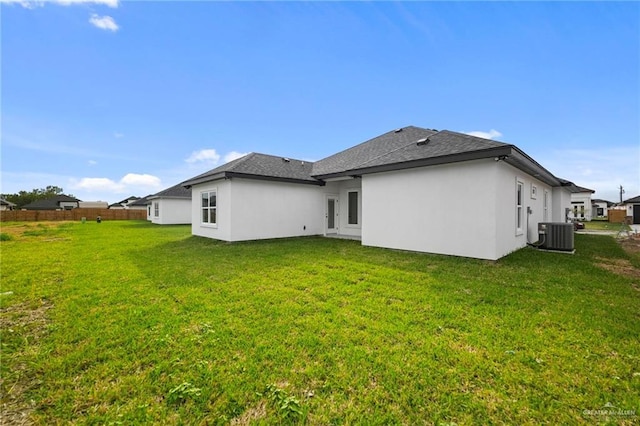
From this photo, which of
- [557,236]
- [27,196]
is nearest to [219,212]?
[557,236]

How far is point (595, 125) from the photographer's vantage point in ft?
43.1

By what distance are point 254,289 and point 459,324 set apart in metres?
3.28

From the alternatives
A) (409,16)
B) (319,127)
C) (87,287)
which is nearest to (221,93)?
(319,127)

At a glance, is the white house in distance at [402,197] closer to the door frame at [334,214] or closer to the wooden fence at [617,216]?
the door frame at [334,214]

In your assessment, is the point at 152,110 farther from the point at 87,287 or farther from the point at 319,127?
the point at 87,287

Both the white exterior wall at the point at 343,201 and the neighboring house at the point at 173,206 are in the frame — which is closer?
the white exterior wall at the point at 343,201

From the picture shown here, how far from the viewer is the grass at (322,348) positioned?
2.03m

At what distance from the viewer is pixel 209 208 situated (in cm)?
1220

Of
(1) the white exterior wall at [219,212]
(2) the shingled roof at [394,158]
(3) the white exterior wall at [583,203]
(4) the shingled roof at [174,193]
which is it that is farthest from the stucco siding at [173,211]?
(3) the white exterior wall at [583,203]

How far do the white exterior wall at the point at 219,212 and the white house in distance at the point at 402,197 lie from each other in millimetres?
43

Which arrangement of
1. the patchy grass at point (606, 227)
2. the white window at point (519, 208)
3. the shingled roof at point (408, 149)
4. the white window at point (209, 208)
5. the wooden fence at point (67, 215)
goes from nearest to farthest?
the shingled roof at point (408, 149) → the white window at point (519, 208) → the white window at point (209, 208) → the patchy grass at point (606, 227) → the wooden fence at point (67, 215)

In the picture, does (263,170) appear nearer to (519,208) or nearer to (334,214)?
(334,214)

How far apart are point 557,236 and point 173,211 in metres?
26.1

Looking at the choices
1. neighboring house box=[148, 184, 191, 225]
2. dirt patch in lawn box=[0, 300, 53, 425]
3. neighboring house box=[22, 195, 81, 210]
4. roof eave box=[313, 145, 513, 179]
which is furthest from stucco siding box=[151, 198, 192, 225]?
neighboring house box=[22, 195, 81, 210]
